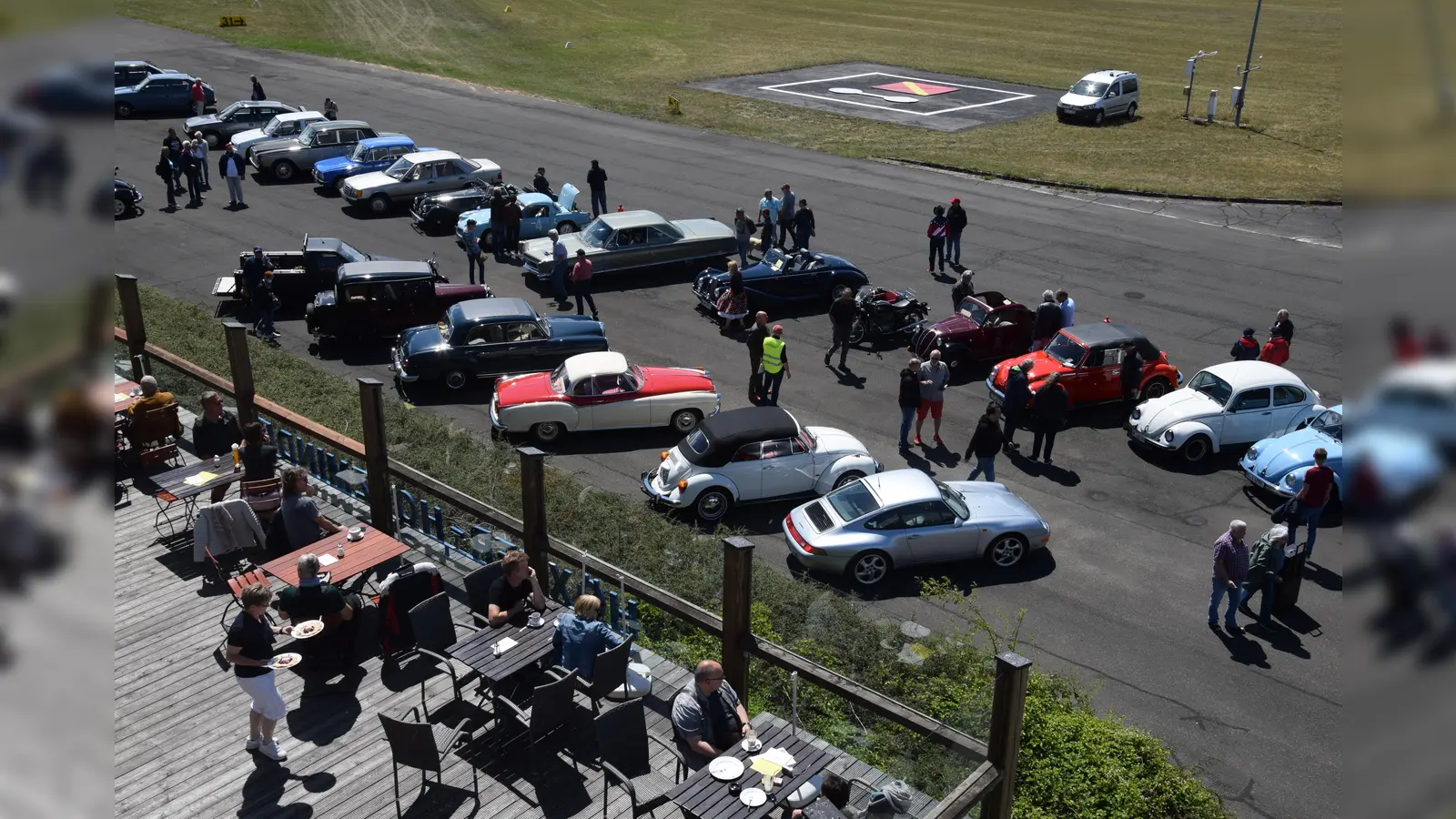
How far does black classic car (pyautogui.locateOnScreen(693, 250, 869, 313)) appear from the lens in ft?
85.3

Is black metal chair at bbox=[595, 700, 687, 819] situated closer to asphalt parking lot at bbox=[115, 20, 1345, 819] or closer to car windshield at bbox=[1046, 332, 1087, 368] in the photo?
asphalt parking lot at bbox=[115, 20, 1345, 819]

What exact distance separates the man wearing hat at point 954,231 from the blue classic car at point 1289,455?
438 inches

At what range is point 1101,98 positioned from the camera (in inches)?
1841

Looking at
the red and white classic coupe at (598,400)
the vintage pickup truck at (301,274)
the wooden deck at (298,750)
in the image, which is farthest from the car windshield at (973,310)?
the wooden deck at (298,750)

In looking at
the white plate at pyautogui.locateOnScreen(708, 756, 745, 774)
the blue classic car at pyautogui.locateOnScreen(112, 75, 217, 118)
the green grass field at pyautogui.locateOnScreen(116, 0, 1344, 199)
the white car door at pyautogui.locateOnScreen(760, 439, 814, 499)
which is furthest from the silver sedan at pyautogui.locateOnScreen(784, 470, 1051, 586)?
the blue classic car at pyautogui.locateOnScreen(112, 75, 217, 118)

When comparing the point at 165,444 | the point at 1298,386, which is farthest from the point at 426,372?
the point at 1298,386

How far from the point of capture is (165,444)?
49.0 ft

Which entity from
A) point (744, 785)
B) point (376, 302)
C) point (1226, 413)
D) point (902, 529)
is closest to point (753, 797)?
point (744, 785)

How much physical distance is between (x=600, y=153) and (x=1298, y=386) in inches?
1039

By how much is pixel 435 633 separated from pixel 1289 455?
13602mm

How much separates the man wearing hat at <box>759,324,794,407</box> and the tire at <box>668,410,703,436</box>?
1428mm

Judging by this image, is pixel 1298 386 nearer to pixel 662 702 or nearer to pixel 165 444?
pixel 662 702

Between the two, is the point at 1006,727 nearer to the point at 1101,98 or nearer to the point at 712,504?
the point at 712,504

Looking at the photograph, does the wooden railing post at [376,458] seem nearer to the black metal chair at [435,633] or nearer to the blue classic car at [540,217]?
the black metal chair at [435,633]
